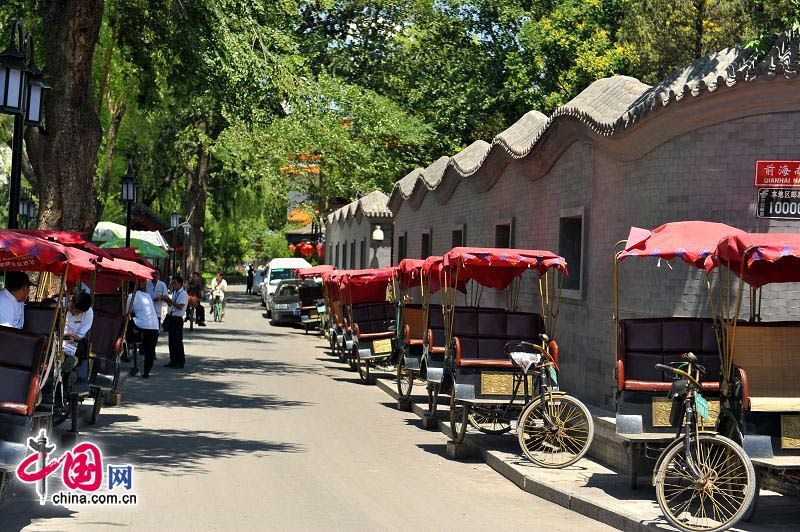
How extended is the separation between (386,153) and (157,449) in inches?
1396

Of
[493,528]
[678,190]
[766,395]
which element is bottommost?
[493,528]

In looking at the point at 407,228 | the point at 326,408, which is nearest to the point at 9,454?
the point at 326,408

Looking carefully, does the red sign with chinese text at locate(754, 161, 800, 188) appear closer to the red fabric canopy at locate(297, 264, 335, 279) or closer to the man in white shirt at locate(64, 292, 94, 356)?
the man in white shirt at locate(64, 292, 94, 356)

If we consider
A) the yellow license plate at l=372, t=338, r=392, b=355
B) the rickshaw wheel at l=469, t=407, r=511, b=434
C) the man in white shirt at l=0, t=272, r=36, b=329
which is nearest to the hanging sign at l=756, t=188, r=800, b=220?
the rickshaw wheel at l=469, t=407, r=511, b=434

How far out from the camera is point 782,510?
35.7 ft

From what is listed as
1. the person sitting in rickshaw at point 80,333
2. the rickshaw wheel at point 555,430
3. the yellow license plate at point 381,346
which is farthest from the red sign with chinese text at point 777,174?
the yellow license plate at point 381,346

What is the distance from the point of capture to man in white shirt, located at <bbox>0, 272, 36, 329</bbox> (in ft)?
40.2

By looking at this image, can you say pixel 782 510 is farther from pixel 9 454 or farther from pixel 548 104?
pixel 548 104

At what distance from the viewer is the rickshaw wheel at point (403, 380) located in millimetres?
19516

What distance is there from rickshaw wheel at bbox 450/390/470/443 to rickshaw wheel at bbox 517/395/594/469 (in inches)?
43.8

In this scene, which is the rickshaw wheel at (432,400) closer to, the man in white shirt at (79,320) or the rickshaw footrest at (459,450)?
the rickshaw footrest at (459,450)

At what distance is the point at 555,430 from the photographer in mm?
13250

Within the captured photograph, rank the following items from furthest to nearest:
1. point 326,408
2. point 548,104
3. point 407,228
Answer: point 548,104, point 407,228, point 326,408

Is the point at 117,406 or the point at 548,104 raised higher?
the point at 548,104
